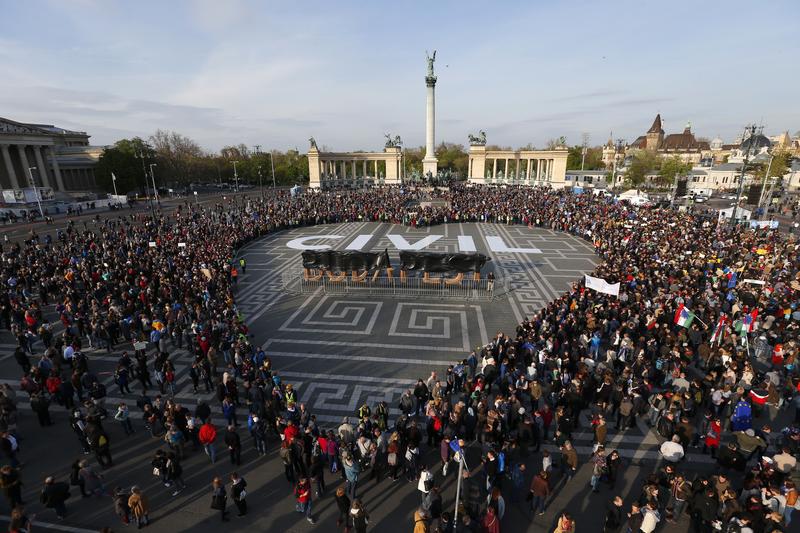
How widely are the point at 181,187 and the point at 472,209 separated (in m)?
76.8

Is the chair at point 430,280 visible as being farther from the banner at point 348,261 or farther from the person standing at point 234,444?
the person standing at point 234,444

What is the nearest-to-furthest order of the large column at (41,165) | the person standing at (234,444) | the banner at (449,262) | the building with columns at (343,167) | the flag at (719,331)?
the person standing at (234,444) → the flag at (719,331) → the banner at (449,262) → the large column at (41,165) → the building with columns at (343,167)

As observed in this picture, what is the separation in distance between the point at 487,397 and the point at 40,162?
87246mm

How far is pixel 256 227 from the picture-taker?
35.5 meters

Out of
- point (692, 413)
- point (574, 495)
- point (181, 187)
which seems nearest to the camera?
point (574, 495)

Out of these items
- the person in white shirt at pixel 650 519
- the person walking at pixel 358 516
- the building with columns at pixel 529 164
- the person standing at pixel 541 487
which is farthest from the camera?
the building with columns at pixel 529 164

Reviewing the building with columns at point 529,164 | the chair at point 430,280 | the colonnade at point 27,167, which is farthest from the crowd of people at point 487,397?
the colonnade at point 27,167

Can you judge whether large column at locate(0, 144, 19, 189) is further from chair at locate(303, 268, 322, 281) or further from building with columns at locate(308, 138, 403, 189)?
chair at locate(303, 268, 322, 281)

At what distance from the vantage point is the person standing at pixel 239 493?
7.22m

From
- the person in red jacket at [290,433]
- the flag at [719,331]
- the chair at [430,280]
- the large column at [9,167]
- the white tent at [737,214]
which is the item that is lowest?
the chair at [430,280]

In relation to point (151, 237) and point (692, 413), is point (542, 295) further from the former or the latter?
point (151, 237)

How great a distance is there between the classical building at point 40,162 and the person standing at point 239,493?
2593 inches

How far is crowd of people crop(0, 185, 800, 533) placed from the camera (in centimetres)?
739

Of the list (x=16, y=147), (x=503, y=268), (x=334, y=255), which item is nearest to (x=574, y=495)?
(x=334, y=255)
